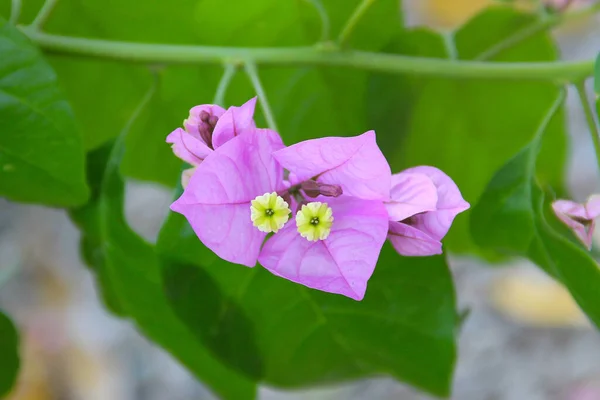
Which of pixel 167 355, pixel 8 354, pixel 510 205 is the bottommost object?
pixel 167 355

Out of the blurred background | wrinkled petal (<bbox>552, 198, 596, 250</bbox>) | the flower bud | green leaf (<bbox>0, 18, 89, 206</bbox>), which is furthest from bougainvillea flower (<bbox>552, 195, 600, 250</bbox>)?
the blurred background

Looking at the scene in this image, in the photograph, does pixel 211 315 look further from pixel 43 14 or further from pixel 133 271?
pixel 43 14

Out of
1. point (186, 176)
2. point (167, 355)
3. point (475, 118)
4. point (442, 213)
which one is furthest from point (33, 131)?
point (167, 355)

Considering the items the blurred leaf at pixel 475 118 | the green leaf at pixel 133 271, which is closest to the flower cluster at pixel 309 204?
the green leaf at pixel 133 271

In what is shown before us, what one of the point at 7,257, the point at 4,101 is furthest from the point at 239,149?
the point at 7,257

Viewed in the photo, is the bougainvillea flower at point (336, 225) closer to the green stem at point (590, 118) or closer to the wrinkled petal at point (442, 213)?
the wrinkled petal at point (442, 213)

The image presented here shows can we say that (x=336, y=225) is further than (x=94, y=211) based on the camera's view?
No

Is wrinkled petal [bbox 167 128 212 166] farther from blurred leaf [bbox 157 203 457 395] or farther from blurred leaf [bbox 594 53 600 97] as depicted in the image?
blurred leaf [bbox 594 53 600 97]
